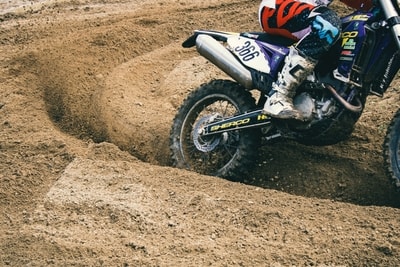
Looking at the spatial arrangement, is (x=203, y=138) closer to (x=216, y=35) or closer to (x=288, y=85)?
(x=216, y=35)

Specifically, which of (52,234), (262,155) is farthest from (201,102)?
(52,234)

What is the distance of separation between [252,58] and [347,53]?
3.18ft

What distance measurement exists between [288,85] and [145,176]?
1363 millimetres

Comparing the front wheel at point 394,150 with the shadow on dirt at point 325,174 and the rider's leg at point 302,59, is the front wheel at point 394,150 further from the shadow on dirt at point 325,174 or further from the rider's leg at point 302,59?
the rider's leg at point 302,59

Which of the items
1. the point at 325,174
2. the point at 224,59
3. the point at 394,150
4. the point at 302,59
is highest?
the point at 302,59

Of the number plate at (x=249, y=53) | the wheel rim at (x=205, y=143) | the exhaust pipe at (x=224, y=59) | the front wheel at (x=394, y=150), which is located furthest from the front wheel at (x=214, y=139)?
the front wheel at (x=394, y=150)

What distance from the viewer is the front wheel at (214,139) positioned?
6219mm

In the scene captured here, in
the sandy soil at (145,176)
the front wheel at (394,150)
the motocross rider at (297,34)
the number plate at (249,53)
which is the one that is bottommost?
the sandy soil at (145,176)

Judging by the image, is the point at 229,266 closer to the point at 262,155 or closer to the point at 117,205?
the point at 117,205

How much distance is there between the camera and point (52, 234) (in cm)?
532

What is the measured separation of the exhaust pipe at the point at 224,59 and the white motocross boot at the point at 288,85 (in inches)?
16.5

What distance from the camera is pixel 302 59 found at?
568cm

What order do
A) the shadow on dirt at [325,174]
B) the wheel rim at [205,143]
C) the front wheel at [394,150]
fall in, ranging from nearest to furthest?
the front wheel at [394,150] → the shadow on dirt at [325,174] → the wheel rim at [205,143]

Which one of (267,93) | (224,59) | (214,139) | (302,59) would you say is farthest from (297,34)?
(214,139)
